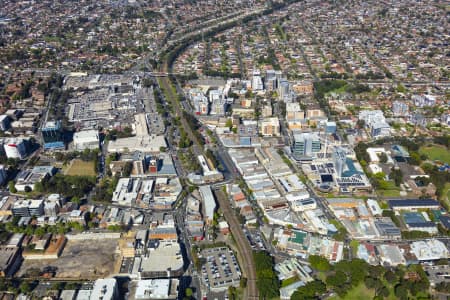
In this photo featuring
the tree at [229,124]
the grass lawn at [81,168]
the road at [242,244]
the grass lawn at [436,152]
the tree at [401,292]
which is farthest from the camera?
the tree at [229,124]

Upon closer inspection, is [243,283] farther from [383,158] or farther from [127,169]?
[383,158]

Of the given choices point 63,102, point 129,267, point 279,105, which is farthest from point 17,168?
point 279,105

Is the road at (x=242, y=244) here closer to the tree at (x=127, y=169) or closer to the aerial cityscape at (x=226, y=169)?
the aerial cityscape at (x=226, y=169)

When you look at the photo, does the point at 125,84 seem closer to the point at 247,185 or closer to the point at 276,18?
the point at 247,185

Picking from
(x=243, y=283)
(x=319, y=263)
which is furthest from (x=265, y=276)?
(x=319, y=263)

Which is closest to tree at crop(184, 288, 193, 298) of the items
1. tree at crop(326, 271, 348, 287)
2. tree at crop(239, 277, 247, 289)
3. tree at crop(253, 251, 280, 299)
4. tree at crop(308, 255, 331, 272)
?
tree at crop(239, 277, 247, 289)

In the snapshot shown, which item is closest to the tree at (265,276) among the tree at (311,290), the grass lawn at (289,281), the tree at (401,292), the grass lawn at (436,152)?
the grass lawn at (289,281)
